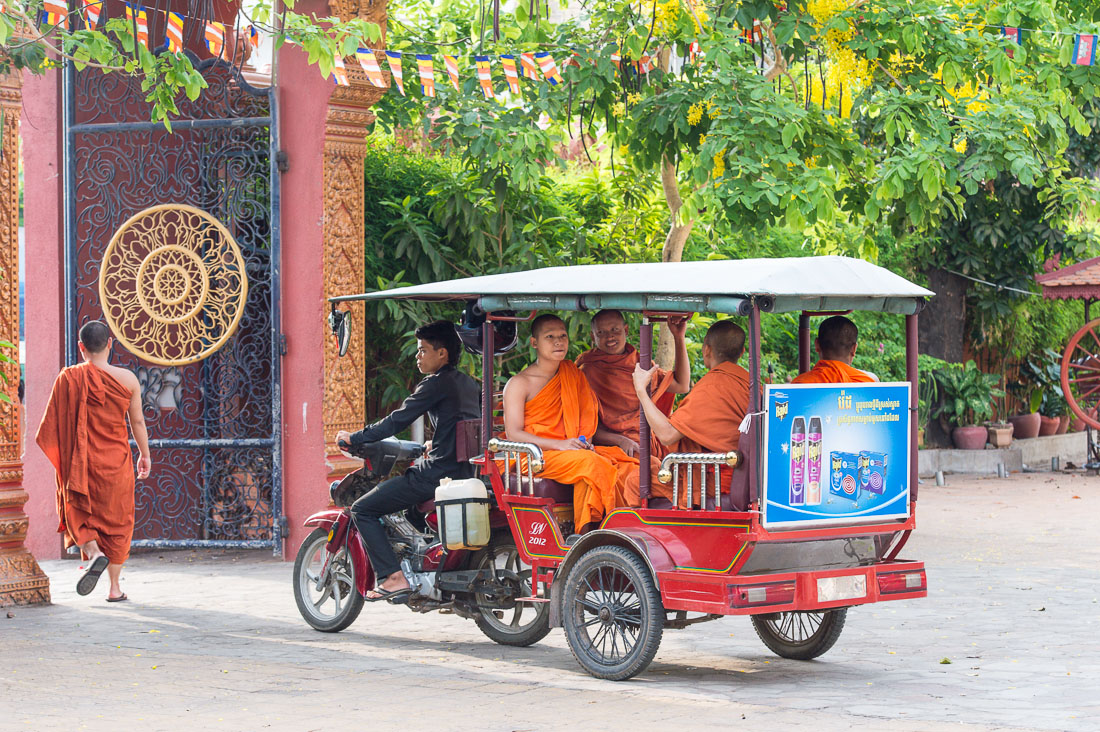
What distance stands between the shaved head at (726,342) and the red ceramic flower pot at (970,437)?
1331cm

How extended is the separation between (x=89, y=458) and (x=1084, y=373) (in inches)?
667

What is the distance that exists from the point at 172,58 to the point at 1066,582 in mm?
6762

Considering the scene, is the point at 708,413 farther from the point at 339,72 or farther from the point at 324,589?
the point at 339,72

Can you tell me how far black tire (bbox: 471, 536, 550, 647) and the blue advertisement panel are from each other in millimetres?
1731

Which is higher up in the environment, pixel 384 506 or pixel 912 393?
pixel 912 393

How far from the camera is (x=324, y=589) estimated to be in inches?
329

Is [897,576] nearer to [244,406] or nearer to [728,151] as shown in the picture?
[728,151]

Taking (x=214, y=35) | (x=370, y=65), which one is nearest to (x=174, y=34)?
(x=214, y=35)

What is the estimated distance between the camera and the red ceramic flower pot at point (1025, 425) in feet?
68.2

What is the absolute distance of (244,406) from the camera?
11.5 meters

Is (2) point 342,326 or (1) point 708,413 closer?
(1) point 708,413

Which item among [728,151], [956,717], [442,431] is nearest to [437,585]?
[442,431]

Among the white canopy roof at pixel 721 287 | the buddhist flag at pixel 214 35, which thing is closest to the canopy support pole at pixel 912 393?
the white canopy roof at pixel 721 287

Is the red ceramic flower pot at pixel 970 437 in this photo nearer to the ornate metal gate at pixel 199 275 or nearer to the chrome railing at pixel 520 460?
the ornate metal gate at pixel 199 275
